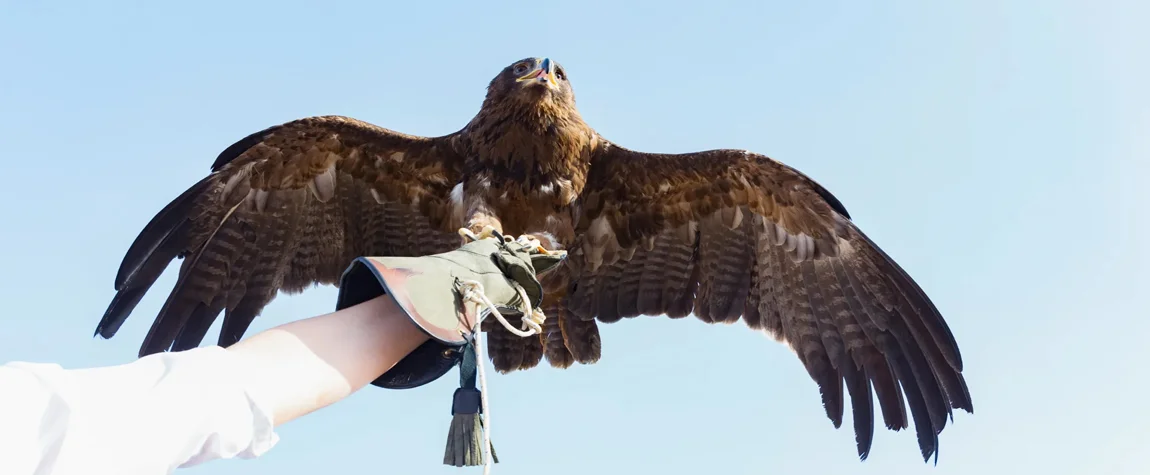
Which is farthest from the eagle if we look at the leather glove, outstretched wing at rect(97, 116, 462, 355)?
the leather glove

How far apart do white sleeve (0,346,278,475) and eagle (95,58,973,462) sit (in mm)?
4895

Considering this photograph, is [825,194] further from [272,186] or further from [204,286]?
[204,286]

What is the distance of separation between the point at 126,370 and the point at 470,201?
5.45 metres

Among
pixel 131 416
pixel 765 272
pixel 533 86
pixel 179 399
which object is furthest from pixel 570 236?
pixel 131 416

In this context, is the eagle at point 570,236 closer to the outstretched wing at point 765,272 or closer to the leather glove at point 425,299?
the outstretched wing at point 765,272

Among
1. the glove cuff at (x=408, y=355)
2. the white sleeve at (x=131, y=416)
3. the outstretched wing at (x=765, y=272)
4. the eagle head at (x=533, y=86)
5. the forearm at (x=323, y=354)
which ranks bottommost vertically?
the white sleeve at (x=131, y=416)

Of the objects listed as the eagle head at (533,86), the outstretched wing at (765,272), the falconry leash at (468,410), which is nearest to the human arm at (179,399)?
the falconry leash at (468,410)

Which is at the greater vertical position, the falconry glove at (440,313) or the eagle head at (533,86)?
the eagle head at (533,86)

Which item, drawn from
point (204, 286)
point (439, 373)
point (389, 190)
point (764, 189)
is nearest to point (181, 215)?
point (204, 286)

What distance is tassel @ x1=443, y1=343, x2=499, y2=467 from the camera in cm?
280

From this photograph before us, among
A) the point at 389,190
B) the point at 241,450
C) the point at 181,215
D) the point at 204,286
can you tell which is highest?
the point at 389,190

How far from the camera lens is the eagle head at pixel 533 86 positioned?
→ 708 cm

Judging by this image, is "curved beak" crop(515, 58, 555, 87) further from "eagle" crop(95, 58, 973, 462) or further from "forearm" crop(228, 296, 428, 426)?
"forearm" crop(228, 296, 428, 426)

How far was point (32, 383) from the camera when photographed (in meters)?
1.48
